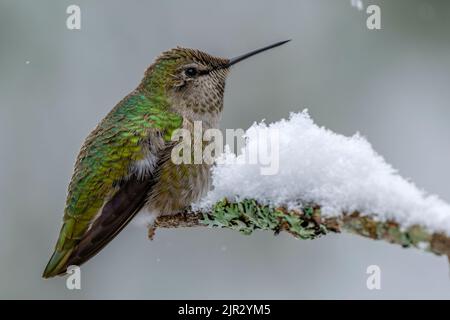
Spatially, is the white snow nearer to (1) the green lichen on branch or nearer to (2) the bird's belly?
(1) the green lichen on branch

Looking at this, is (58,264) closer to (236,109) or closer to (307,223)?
(307,223)

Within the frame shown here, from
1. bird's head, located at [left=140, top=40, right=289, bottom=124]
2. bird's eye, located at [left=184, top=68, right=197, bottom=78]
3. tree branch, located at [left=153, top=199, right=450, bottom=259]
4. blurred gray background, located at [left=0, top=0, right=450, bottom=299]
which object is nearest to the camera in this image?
tree branch, located at [left=153, top=199, right=450, bottom=259]

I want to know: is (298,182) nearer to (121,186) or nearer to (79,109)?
(121,186)

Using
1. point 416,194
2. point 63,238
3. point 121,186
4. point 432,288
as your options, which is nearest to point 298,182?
point 416,194

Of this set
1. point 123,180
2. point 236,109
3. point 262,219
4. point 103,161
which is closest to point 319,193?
Result: point 262,219

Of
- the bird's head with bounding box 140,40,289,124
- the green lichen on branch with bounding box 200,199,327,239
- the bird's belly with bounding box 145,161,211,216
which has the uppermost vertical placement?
the bird's head with bounding box 140,40,289,124

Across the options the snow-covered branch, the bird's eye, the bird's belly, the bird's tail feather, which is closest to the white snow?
the snow-covered branch

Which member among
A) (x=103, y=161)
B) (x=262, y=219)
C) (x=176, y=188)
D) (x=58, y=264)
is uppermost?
(x=103, y=161)
